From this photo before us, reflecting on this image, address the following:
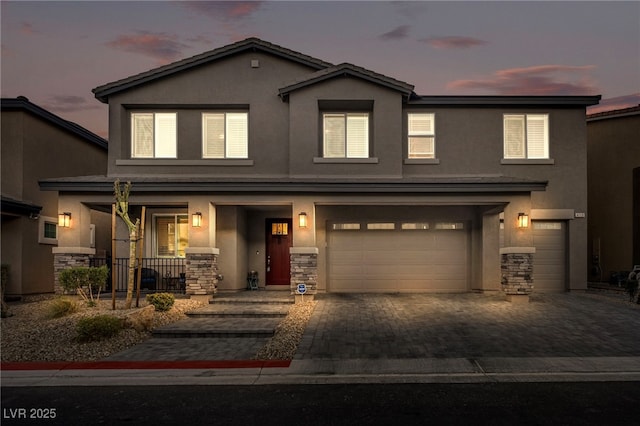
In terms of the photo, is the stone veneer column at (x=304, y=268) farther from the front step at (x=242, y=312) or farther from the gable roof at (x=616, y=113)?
the gable roof at (x=616, y=113)

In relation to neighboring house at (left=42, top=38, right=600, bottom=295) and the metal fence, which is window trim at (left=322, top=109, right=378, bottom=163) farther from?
the metal fence

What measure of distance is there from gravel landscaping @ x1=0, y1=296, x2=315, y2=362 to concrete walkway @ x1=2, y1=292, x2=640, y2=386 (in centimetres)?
41

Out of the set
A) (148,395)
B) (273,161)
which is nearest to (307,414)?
(148,395)

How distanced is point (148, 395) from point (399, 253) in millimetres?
12213

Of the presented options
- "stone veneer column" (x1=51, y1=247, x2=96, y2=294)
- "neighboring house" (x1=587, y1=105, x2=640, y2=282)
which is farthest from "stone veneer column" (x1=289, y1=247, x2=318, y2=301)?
"neighboring house" (x1=587, y1=105, x2=640, y2=282)

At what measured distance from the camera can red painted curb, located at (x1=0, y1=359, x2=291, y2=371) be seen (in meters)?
9.05

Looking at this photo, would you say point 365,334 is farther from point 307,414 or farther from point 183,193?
point 183,193

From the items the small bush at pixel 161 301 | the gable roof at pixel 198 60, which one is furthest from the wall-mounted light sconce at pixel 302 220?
the gable roof at pixel 198 60

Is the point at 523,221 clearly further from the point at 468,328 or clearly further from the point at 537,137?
the point at 468,328

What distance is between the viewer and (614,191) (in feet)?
71.5

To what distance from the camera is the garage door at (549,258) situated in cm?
1844

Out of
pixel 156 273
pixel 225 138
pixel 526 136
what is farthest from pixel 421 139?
pixel 156 273

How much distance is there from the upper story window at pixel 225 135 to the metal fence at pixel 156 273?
179 inches

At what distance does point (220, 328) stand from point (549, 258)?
42.0 ft
